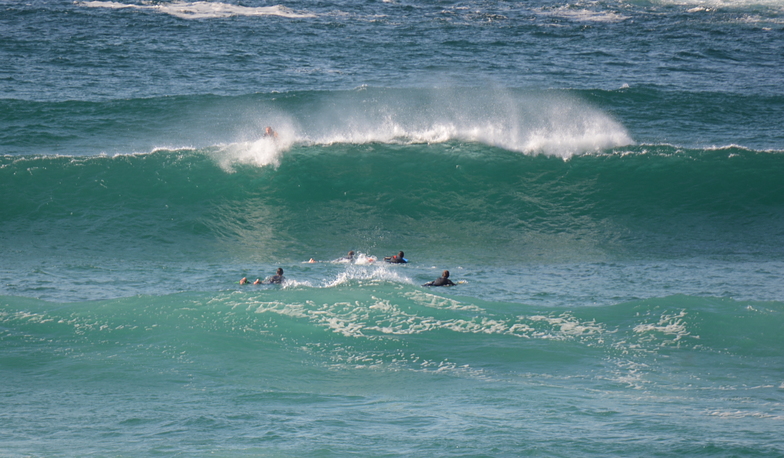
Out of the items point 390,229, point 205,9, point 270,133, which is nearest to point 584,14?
point 205,9

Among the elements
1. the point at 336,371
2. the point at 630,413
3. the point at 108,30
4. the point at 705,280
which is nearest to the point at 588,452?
the point at 630,413

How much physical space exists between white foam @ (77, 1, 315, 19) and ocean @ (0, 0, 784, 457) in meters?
0.22

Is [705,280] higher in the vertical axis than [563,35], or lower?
lower

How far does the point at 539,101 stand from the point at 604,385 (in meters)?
16.2

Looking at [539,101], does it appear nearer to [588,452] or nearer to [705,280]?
[705,280]

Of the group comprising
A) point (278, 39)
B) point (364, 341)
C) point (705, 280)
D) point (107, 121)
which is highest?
point (278, 39)

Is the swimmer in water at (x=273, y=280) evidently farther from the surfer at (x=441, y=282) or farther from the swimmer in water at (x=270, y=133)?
the swimmer in water at (x=270, y=133)

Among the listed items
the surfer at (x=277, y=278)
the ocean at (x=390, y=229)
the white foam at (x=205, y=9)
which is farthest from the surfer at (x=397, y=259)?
the white foam at (x=205, y=9)

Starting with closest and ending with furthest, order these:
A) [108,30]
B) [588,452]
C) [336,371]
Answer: [588,452] → [336,371] → [108,30]

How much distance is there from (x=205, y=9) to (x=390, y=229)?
21.8 m

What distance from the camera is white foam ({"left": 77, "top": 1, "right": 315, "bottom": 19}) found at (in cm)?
3312

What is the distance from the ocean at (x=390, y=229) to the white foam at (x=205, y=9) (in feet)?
0.71

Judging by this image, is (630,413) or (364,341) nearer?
(630,413)

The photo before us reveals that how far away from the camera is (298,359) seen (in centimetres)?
1033
